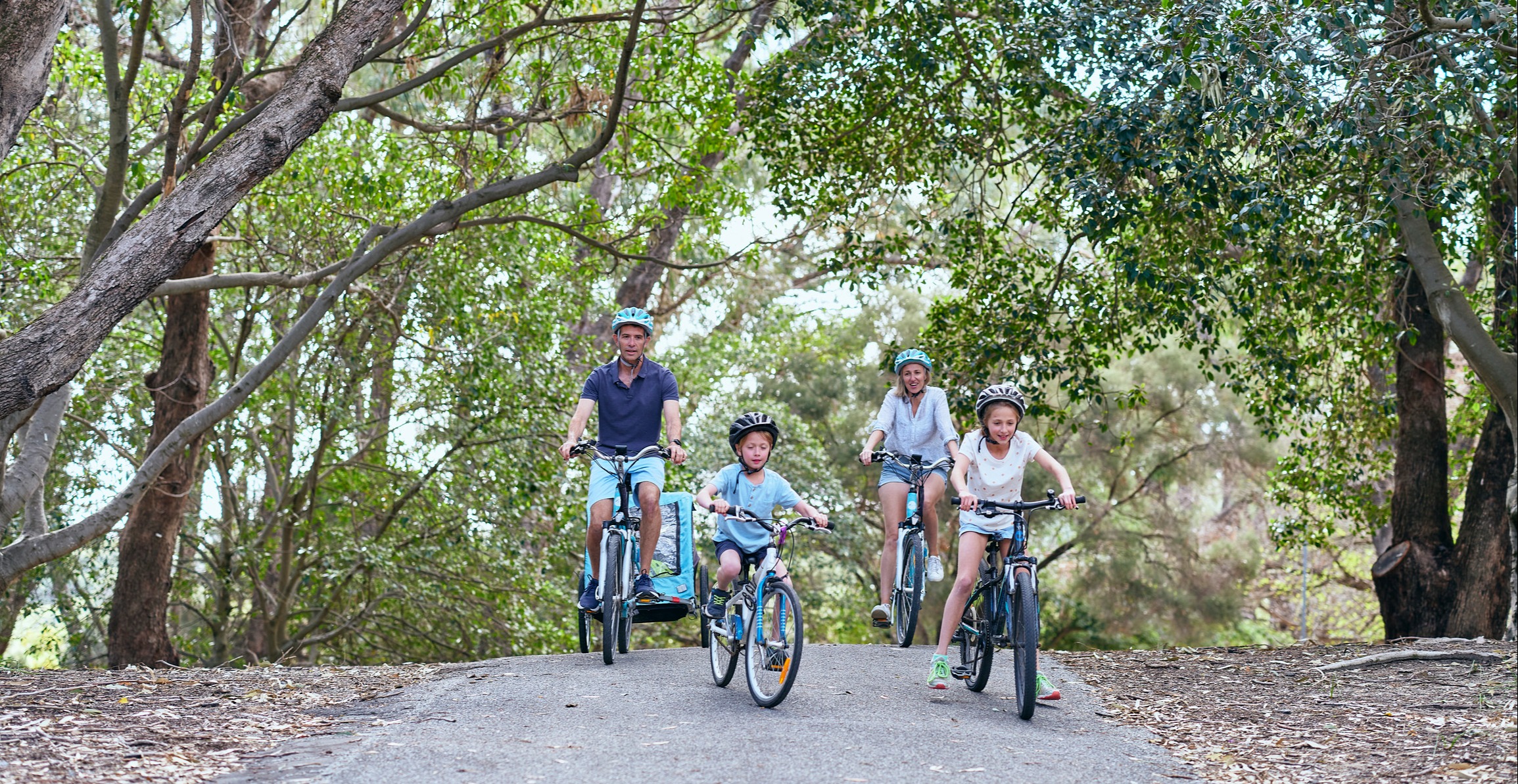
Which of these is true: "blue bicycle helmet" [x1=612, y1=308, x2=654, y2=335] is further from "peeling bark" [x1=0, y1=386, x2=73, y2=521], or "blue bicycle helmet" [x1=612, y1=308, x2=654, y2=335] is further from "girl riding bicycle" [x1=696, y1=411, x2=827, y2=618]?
"peeling bark" [x1=0, y1=386, x2=73, y2=521]

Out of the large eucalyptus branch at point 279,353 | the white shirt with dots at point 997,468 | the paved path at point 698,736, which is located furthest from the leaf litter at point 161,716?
the white shirt with dots at point 997,468

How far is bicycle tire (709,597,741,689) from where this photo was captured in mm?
6487

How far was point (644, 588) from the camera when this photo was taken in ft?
24.8

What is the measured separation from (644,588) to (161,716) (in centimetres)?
267

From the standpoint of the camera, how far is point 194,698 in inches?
256

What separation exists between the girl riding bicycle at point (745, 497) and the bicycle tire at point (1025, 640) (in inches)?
44.6

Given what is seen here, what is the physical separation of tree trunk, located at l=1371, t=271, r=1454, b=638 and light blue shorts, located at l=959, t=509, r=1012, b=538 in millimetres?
5738

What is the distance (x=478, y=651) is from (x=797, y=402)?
8986mm

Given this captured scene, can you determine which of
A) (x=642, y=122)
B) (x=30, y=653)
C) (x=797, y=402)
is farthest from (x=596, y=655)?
(x=797, y=402)

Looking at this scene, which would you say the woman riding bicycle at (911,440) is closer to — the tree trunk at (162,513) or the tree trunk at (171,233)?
the tree trunk at (171,233)

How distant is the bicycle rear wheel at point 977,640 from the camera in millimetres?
6523

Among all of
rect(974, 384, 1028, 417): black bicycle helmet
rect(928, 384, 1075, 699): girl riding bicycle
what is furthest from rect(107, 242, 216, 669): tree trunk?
rect(974, 384, 1028, 417): black bicycle helmet

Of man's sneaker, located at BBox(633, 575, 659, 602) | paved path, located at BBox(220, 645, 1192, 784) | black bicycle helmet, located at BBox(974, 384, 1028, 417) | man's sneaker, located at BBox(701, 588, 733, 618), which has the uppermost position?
black bicycle helmet, located at BBox(974, 384, 1028, 417)

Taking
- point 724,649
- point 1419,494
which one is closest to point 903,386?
point 724,649
